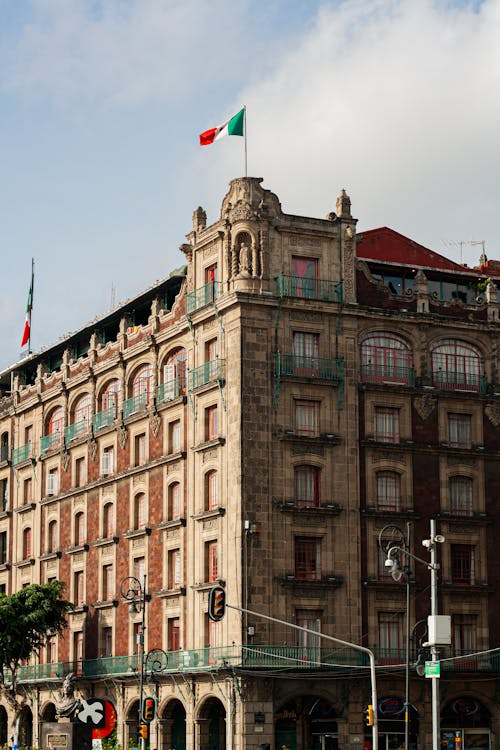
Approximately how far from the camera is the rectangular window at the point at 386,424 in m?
73.7

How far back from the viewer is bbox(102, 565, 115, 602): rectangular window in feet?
270

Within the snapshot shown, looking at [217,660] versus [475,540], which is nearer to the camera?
[217,660]

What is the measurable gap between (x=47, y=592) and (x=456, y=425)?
83.8 ft

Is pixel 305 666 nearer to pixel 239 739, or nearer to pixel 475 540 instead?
pixel 239 739

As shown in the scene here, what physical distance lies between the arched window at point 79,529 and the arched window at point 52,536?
3475 millimetres

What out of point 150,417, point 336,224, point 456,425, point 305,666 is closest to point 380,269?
point 336,224

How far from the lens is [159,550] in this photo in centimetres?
7688

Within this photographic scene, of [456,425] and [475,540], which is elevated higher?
[456,425]

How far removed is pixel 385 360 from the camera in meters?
74.8

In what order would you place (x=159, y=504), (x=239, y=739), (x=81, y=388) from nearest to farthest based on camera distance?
1. (x=239, y=739)
2. (x=159, y=504)
3. (x=81, y=388)

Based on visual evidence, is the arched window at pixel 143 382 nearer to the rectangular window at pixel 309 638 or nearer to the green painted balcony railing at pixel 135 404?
the green painted balcony railing at pixel 135 404

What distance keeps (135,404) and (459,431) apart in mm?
18722

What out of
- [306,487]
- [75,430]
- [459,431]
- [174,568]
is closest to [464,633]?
[459,431]

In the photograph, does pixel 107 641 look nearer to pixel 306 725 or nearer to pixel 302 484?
pixel 306 725
